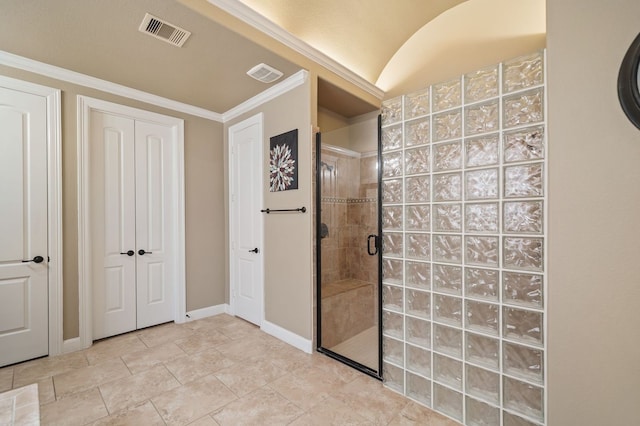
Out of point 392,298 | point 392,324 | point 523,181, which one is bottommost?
point 392,324

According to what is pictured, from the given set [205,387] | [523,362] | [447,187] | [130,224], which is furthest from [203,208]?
[523,362]

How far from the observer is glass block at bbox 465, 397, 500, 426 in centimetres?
151

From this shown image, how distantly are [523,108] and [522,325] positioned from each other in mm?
1142

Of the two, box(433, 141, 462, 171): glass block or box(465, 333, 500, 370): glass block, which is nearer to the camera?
box(465, 333, 500, 370): glass block

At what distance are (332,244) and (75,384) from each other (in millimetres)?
2417

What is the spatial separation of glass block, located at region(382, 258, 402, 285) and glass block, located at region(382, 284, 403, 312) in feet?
0.16

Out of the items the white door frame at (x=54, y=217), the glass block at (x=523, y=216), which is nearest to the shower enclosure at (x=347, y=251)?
the glass block at (x=523, y=216)

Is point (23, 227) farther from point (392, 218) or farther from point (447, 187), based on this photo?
point (447, 187)

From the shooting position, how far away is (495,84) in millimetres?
1485

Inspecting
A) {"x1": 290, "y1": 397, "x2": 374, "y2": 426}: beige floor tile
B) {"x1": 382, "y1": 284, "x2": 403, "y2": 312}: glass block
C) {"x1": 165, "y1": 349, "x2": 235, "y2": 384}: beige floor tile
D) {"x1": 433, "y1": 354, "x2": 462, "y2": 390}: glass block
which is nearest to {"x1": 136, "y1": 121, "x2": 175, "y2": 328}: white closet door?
{"x1": 165, "y1": 349, "x2": 235, "y2": 384}: beige floor tile

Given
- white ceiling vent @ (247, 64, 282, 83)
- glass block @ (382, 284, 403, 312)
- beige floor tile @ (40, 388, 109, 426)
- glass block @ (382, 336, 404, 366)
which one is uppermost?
white ceiling vent @ (247, 64, 282, 83)

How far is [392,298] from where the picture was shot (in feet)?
6.41

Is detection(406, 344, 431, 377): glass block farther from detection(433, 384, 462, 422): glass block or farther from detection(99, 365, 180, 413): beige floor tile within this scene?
detection(99, 365, 180, 413): beige floor tile

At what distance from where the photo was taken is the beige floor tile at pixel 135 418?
1651 millimetres
